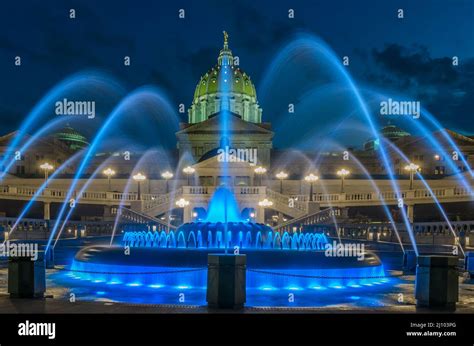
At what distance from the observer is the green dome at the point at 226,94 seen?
437 feet

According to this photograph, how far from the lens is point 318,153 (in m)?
108

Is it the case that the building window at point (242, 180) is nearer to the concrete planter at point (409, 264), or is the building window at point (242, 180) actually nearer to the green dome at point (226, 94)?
the concrete planter at point (409, 264)

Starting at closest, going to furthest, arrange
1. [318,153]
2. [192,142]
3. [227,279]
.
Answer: [227,279] → [192,142] → [318,153]

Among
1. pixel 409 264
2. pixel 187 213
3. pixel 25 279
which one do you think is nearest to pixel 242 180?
pixel 187 213

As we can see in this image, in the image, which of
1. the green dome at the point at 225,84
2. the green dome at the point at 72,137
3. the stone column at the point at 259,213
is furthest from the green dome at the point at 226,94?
the stone column at the point at 259,213

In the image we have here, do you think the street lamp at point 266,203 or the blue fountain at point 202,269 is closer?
the blue fountain at point 202,269

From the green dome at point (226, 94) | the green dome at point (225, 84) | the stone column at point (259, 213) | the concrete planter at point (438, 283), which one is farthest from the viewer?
the green dome at point (225, 84)

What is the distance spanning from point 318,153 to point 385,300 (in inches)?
3674

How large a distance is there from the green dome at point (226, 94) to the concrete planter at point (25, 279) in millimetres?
118055

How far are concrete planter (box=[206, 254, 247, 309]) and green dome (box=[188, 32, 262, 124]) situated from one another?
119 metres

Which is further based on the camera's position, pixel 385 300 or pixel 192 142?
pixel 192 142

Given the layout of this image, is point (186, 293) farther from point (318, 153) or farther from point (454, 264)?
point (318, 153)

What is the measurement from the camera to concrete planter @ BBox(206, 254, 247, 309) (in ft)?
39.0

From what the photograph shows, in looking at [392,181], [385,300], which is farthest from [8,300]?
[392,181]
